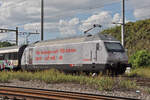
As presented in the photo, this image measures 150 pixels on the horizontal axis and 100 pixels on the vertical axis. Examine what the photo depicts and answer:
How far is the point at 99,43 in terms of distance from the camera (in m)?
17.0

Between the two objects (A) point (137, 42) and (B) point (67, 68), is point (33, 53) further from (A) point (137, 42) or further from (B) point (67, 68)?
(A) point (137, 42)

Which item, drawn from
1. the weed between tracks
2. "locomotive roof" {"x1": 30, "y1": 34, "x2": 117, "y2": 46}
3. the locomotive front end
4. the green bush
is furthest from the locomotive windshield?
the green bush

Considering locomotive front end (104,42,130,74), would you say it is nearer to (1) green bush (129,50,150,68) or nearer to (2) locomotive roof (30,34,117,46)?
(2) locomotive roof (30,34,117,46)

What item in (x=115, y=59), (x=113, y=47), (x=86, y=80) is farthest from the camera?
(x=113, y=47)

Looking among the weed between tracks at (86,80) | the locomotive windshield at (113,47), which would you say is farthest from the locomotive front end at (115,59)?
the weed between tracks at (86,80)

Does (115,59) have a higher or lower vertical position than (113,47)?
lower

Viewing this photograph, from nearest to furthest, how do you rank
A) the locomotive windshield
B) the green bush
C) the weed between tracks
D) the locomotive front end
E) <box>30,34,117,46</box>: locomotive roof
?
the weed between tracks
the locomotive front end
the locomotive windshield
<box>30,34,117,46</box>: locomotive roof
the green bush

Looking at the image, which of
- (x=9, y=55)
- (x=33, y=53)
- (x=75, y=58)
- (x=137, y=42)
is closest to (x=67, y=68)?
(x=75, y=58)

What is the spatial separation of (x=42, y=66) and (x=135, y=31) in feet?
65.5

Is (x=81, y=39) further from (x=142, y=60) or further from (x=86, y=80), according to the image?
(x=142, y=60)

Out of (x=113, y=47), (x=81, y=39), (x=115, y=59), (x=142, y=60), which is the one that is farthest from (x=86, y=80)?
(x=142, y=60)

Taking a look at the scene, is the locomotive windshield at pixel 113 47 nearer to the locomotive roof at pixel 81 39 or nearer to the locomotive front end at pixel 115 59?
the locomotive front end at pixel 115 59

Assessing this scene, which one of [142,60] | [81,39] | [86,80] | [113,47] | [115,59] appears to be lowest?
[86,80]

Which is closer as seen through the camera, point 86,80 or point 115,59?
point 86,80
